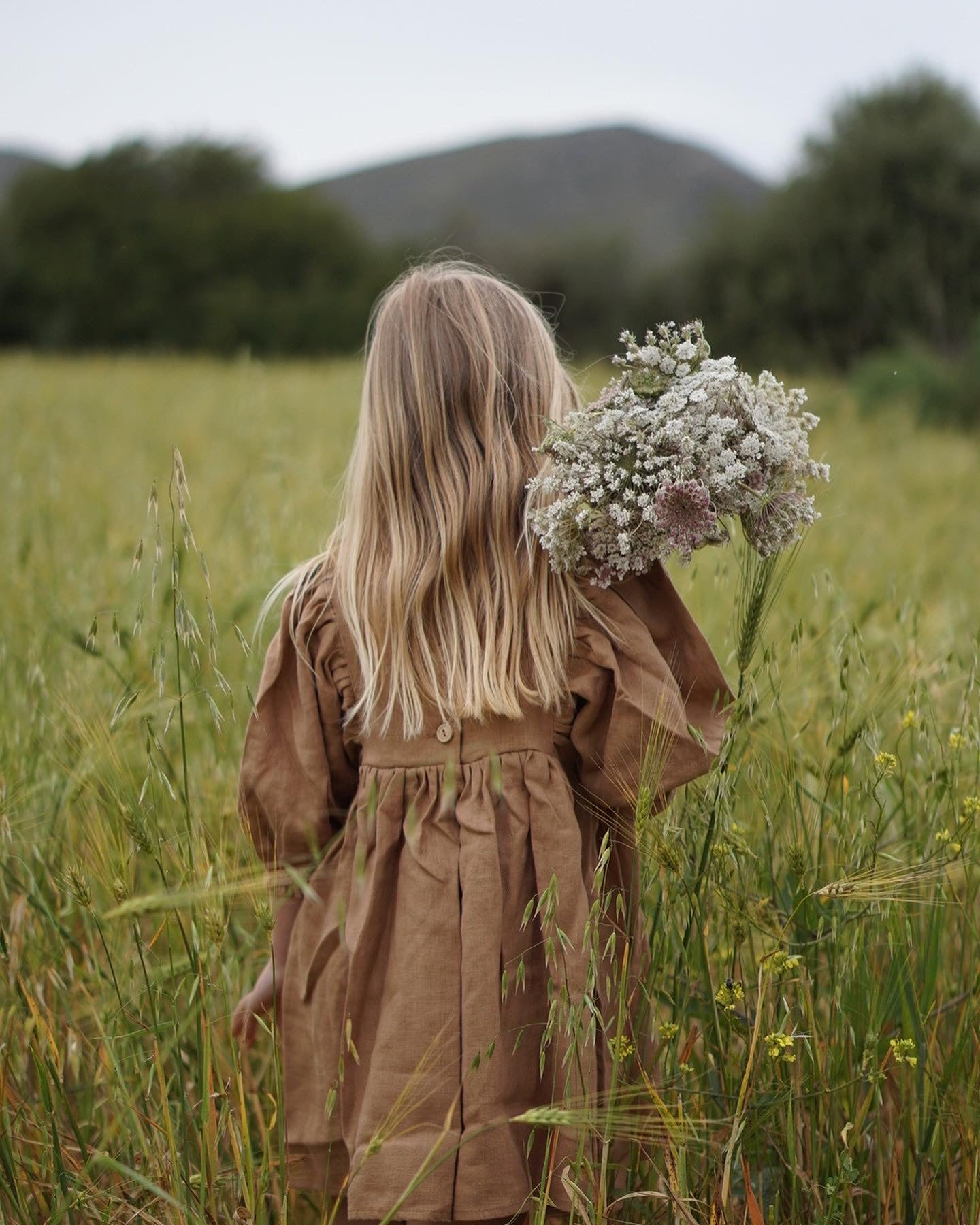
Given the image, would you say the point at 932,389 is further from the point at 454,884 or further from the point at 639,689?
the point at 454,884

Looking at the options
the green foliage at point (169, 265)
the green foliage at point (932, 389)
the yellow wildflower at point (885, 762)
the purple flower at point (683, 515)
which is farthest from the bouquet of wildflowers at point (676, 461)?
the green foliage at point (169, 265)

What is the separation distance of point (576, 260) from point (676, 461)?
2176 centimetres

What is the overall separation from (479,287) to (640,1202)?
1345 millimetres

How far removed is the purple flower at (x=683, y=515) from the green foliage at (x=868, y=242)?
16.1m

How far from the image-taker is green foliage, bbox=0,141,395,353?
21.2 meters

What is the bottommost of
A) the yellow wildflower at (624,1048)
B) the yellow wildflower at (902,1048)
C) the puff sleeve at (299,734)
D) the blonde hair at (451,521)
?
the yellow wildflower at (902,1048)

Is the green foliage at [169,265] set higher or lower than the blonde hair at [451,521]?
higher

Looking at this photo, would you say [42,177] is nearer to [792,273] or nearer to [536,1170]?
[792,273]

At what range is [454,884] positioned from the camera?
1.50m

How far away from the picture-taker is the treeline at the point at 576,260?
54.3 feet

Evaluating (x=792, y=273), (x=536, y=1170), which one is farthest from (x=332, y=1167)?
(x=792, y=273)

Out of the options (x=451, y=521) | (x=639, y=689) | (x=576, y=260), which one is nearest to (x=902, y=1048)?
(x=639, y=689)

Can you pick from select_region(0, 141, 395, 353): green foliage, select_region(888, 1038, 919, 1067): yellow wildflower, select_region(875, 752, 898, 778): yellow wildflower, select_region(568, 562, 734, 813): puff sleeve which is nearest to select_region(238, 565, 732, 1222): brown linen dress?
select_region(568, 562, 734, 813): puff sleeve

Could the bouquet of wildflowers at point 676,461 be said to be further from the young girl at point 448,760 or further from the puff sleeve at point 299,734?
the puff sleeve at point 299,734
